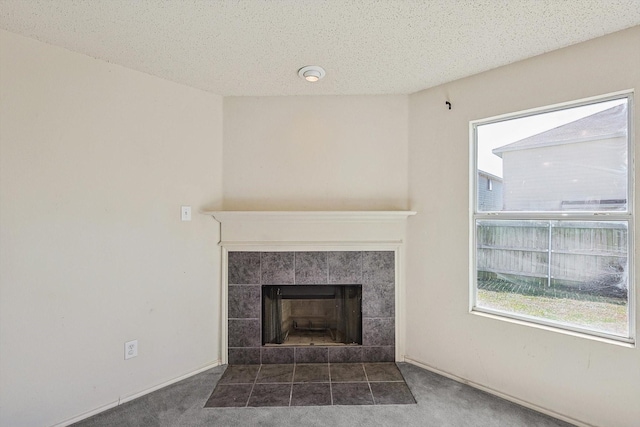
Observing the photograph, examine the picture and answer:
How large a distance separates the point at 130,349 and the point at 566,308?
2831 millimetres

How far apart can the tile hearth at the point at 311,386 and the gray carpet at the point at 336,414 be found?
0.20 feet

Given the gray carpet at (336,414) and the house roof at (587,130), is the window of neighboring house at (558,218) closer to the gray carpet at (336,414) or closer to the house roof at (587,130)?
the house roof at (587,130)

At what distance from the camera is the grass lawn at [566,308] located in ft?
5.65

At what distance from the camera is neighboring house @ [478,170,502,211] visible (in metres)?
2.14

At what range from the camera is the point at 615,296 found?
1.72 meters

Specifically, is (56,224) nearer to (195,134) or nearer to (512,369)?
(195,134)

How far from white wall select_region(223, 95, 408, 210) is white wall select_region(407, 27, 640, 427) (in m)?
0.22

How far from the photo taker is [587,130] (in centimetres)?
181

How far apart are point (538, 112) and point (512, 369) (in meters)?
1.70

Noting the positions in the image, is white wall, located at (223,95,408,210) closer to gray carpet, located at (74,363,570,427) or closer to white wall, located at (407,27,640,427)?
white wall, located at (407,27,640,427)

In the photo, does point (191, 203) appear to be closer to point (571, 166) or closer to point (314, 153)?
point (314, 153)

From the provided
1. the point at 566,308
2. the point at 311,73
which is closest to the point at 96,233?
the point at 311,73

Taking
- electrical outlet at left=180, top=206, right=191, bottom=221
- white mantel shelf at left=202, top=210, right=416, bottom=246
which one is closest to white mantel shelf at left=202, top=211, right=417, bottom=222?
white mantel shelf at left=202, top=210, right=416, bottom=246

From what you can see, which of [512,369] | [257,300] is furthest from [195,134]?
[512,369]
